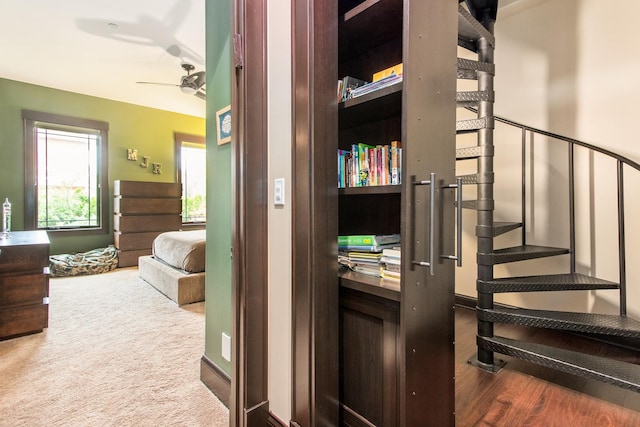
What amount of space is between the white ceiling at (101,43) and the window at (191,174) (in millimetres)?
1297

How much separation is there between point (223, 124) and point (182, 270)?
2.27m

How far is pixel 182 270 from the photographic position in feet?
11.2

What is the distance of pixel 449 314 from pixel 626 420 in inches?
50.4

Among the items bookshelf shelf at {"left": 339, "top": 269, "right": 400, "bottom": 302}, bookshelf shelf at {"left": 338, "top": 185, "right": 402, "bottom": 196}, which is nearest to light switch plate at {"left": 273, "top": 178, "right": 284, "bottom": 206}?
bookshelf shelf at {"left": 338, "top": 185, "right": 402, "bottom": 196}

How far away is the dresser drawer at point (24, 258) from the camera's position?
2.38 meters

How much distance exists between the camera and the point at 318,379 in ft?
3.91

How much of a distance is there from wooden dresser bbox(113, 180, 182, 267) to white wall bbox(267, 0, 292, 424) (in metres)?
4.73

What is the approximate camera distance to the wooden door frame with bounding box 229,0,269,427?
134cm

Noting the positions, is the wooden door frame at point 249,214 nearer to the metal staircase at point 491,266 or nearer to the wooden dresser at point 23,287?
the metal staircase at point 491,266

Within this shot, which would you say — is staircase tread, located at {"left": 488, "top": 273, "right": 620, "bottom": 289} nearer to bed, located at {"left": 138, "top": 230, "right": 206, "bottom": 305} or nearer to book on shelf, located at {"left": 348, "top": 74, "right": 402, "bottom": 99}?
book on shelf, located at {"left": 348, "top": 74, "right": 402, "bottom": 99}

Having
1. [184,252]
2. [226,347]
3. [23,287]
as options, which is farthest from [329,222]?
[23,287]

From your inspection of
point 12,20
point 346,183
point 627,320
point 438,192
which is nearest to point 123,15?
point 12,20

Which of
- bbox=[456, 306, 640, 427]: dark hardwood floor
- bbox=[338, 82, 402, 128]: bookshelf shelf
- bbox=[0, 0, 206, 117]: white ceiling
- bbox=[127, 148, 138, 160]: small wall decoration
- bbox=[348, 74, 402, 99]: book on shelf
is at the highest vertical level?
bbox=[0, 0, 206, 117]: white ceiling

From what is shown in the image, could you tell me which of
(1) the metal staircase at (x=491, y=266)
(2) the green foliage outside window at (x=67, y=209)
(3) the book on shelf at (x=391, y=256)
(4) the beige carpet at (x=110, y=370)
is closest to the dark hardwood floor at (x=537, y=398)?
(1) the metal staircase at (x=491, y=266)
